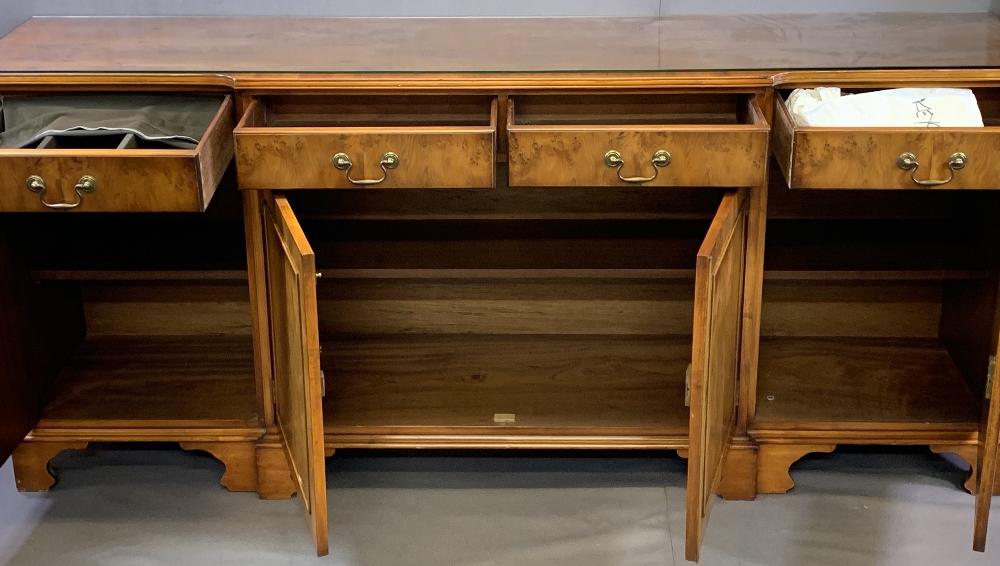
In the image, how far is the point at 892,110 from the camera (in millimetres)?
1991

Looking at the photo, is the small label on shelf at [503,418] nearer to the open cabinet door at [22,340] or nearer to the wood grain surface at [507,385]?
the wood grain surface at [507,385]

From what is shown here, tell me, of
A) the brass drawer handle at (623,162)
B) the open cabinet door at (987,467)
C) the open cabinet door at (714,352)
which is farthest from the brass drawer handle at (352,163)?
the open cabinet door at (987,467)

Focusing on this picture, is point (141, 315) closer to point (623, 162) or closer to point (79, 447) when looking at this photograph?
point (79, 447)

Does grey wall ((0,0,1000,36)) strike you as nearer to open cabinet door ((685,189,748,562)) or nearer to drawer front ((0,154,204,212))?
open cabinet door ((685,189,748,562))

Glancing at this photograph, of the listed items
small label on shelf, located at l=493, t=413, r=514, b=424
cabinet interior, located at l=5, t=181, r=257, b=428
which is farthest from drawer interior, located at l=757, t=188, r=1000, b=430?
cabinet interior, located at l=5, t=181, r=257, b=428

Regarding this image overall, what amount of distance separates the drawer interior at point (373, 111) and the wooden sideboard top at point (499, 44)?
74 mm

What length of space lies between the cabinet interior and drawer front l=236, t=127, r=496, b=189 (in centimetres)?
38

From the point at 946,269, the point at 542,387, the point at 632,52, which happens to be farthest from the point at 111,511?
the point at 946,269

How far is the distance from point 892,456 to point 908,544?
32 centimetres

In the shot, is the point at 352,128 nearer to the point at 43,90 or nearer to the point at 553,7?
the point at 43,90

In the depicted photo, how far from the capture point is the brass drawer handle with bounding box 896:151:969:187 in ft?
6.16

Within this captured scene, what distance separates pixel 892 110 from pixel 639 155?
0.46 metres

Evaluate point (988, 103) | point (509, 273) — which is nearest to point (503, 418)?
point (509, 273)

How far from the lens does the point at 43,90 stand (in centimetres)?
206
